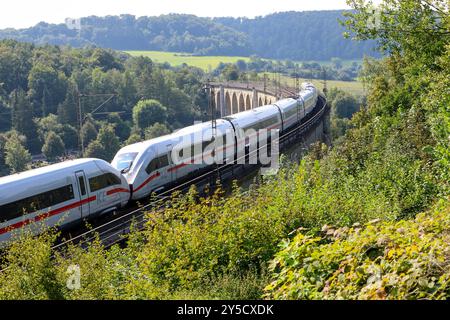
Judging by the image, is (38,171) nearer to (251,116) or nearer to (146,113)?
(251,116)

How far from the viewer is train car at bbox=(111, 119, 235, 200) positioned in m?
20.8

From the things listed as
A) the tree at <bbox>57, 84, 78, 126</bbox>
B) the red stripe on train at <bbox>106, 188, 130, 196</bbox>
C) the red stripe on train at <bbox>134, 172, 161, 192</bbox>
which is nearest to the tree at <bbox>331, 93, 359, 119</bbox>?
the tree at <bbox>57, 84, 78, 126</bbox>

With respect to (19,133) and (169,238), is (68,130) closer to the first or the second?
Result: (19,133)

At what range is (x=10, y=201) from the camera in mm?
15172

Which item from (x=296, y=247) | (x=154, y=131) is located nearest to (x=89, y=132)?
(x=154, y=131)

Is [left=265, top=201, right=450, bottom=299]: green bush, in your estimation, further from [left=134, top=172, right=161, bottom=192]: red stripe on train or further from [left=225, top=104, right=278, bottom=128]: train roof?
[left=225, top=104, right=278, bottom=128]: train roof

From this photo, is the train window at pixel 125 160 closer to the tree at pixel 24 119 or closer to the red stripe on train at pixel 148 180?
the red stripe on train at pixel 148 180

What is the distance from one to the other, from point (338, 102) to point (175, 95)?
32.7 meters

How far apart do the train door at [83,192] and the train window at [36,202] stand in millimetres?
362

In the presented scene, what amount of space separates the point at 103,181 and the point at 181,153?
539cm

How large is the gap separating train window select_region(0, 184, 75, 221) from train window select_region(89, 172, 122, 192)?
939 millimetres

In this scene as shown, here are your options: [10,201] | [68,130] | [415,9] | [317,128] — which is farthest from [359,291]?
[68,130]
